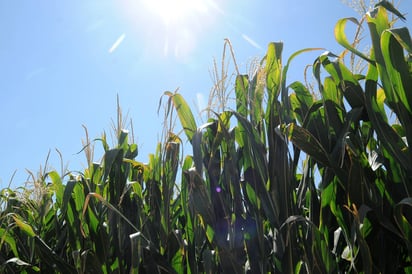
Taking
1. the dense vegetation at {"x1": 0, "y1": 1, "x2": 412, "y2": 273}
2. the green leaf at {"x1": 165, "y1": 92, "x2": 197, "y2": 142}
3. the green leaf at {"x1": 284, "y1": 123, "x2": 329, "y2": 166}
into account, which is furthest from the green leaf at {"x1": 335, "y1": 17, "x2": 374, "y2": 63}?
the green leaf at {"x1": 165, "y1": 92, "x2": 197, "y2": 142}

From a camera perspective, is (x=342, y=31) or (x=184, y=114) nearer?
(x=342, y=31)

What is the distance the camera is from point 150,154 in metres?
1.85

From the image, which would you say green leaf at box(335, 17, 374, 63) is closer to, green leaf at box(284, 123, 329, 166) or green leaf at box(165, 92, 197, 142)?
green leaf at box(284, 123, 329, 166)

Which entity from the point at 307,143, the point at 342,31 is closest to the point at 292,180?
the point at 307,143

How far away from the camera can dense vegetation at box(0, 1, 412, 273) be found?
1.28 m

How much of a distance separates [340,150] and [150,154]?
0.77 meters

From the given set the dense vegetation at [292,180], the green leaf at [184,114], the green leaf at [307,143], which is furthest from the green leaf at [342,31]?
the green leaf at [184,114]

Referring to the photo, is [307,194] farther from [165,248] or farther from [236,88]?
[165,248]

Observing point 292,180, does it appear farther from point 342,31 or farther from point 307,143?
point 342,31

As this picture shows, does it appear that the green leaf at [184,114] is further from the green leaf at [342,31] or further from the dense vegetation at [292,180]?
the green leaf at [342,31]

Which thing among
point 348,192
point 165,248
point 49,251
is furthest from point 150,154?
point 348,192

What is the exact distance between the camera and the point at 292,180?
140cm

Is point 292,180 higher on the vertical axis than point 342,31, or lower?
lower

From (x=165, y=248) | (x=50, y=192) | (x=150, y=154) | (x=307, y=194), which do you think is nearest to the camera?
(x=307, y=194)
